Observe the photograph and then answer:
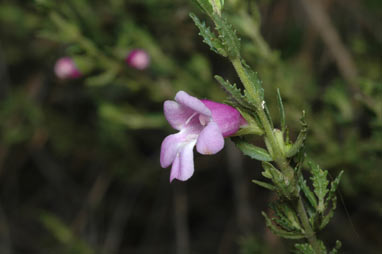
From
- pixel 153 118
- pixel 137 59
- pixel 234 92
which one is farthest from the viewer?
pixel 153 118

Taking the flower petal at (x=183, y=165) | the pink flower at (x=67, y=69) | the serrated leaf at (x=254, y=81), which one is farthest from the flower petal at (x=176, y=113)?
the pink flower at (x=67, y=69)

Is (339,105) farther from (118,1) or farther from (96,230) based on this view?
(96,230)

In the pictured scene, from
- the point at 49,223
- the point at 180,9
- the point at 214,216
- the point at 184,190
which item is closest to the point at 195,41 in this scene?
the point at 180,9

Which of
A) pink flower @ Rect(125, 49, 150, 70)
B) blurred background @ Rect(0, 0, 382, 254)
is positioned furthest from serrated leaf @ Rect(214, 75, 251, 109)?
pink flower @ Rect(125, 49, 150, 70)

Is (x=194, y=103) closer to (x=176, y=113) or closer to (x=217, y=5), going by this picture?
(x=176, y=113)

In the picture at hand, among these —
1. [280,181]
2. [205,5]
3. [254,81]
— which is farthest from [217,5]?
[280,181]
